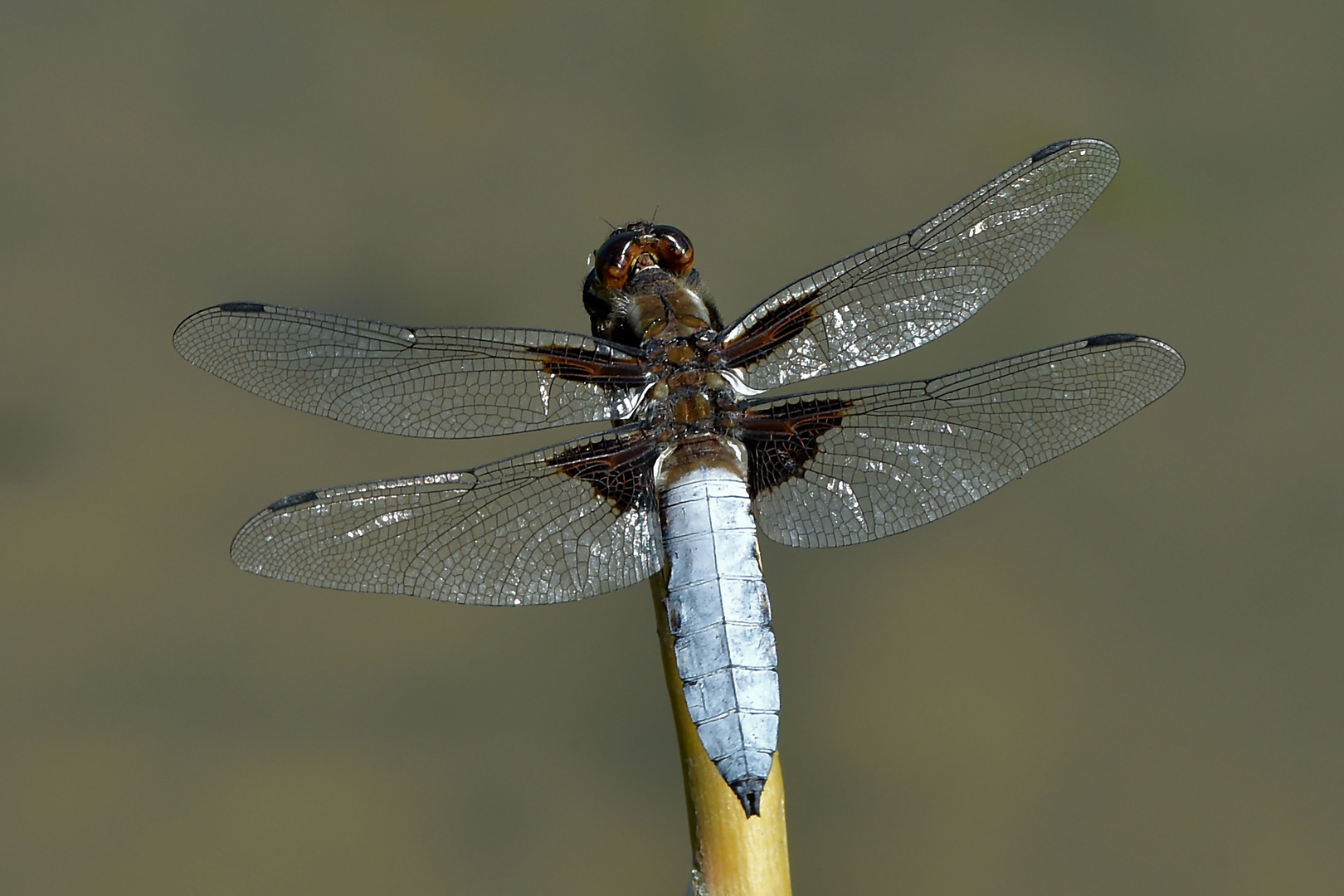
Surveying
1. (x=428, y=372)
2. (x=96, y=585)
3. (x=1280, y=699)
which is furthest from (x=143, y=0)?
(x=1280, y=699)

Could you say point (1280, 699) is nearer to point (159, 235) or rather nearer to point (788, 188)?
point (788, 188)

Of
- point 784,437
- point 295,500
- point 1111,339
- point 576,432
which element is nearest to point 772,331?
point 784,437

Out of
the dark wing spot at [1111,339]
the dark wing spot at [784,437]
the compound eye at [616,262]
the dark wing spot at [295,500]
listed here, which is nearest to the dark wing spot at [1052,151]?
the dark wing spot at [1111,339]

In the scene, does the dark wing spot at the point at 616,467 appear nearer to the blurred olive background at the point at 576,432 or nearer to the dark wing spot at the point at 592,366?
the dark wing spot at the point at 592,366

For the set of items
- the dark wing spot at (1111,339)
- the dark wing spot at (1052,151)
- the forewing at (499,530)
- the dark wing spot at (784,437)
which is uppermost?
the dark wing spot at (1052,151)

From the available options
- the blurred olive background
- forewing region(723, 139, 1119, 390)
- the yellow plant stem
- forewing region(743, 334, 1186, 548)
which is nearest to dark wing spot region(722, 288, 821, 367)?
forewing region(723, 139, 1119, 390)

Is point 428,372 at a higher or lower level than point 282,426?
lower
